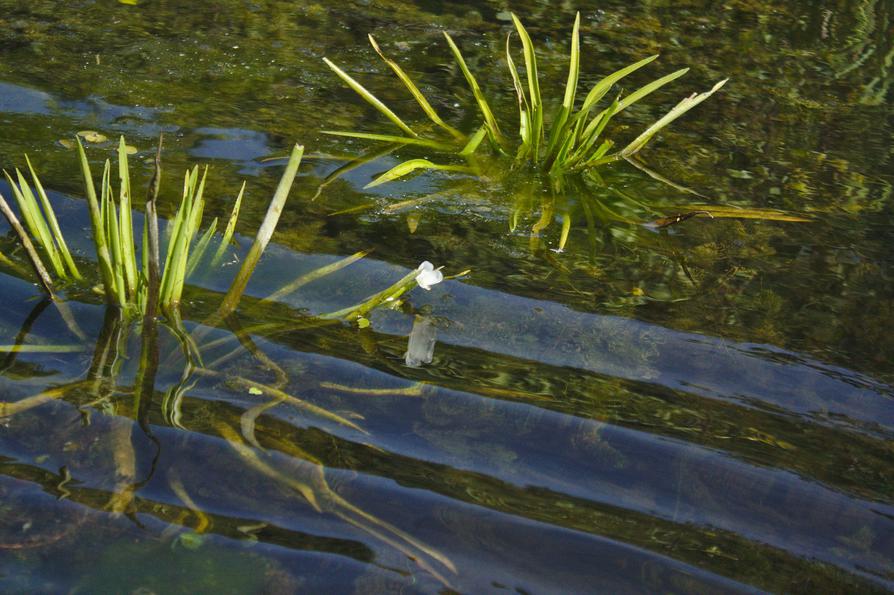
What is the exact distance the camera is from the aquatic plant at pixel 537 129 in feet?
9.20

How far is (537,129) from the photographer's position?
294 centimetres

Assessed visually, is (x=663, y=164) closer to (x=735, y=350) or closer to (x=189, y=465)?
(x=735, y=350)

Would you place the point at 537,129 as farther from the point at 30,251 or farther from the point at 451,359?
the point at 30,251

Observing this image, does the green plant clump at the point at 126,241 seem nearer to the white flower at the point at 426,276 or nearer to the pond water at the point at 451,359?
the pond water at the point at 451,359

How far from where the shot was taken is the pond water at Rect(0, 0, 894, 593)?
1.65 metres

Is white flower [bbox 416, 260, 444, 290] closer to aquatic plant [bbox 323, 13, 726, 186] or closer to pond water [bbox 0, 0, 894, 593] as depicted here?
pond water [bbox 0, 0, 894, 593]

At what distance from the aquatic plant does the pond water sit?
79 mm

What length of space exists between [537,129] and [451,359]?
1.05m

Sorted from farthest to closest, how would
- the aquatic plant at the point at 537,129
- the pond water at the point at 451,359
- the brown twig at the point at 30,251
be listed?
the aquatic plant at the point at 537,129
the brown twig at the point at 30,251
the pond water at the point at 451,359

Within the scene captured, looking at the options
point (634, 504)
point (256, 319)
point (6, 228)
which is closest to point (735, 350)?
point (634, 504)

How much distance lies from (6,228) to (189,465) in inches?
40.1

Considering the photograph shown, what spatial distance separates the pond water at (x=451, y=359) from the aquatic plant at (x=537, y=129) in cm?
8

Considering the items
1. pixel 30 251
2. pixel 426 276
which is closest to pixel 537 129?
pixel 426 276

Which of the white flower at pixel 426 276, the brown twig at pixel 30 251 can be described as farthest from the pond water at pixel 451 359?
the white flower at pixel 426 276
